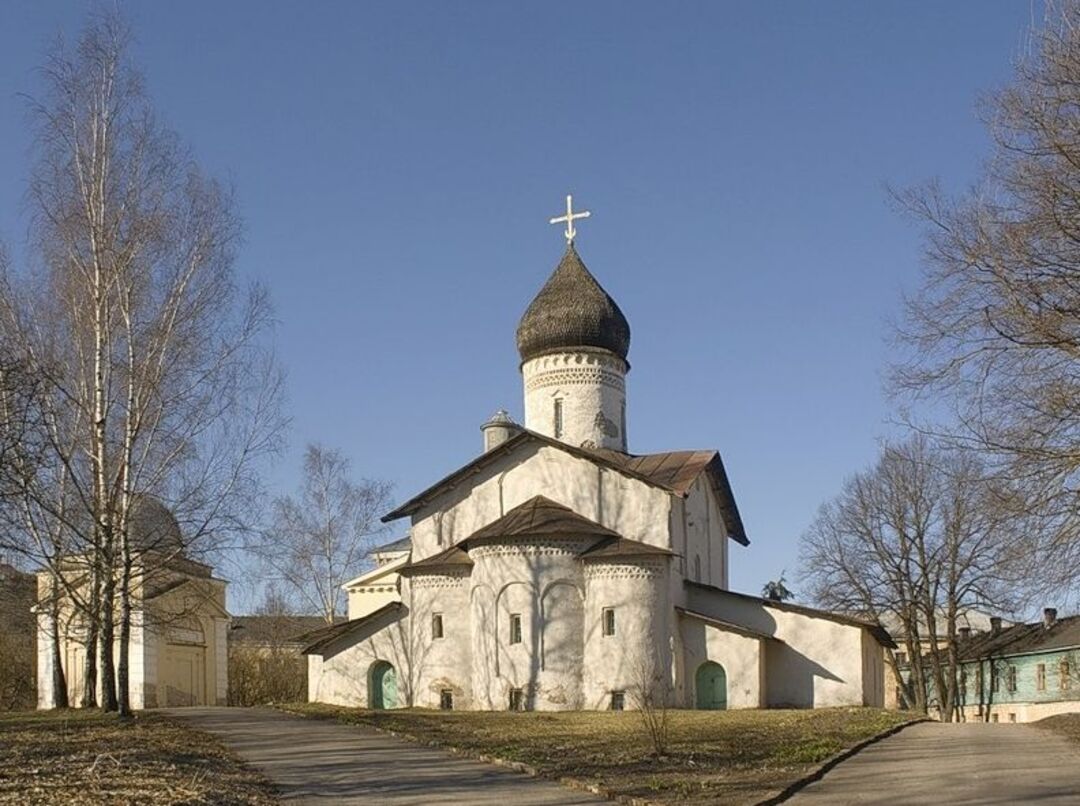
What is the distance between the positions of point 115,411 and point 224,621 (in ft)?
52.1

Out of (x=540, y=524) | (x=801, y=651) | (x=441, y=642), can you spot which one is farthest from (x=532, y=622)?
(x=801, y=651)

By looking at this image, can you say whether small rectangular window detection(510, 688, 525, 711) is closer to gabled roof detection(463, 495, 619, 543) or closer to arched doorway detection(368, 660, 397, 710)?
gabled roof detection(463, 495, 619, 543)

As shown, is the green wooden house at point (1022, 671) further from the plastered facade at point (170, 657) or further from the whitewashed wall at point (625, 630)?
the plastered facade at point (170, 657)

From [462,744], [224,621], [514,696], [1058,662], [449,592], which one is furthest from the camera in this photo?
[1058,662]

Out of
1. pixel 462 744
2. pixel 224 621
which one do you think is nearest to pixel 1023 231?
pixel 462 744

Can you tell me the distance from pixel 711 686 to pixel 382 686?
28.7 feet

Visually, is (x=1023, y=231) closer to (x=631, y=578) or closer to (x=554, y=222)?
(x=631, y=578)

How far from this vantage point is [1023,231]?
12.9 metres

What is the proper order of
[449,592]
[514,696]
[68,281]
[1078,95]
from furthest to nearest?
[449,592] < [514,696] < [68,281] < [1078,95]

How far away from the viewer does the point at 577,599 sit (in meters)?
29.8

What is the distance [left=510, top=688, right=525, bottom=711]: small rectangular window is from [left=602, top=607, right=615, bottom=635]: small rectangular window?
246 cm

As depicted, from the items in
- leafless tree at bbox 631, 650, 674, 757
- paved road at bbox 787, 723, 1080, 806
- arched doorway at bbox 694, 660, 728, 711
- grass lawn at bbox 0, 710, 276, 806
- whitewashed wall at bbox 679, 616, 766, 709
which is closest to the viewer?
grass lawn at bbox 0, 710, 276, 806

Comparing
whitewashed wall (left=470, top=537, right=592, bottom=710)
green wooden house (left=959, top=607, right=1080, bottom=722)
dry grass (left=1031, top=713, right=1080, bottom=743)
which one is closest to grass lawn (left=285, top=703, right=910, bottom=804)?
whitewashed wall (left=470, top=537, right=592, bottom=710)

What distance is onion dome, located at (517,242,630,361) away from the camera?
118 feet
